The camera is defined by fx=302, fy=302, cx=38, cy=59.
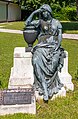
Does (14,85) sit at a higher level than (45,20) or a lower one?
lower

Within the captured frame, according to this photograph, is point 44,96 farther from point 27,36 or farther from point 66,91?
point 27,36

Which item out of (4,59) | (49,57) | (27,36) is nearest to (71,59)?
(4,59)

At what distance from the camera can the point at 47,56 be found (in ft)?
20.4

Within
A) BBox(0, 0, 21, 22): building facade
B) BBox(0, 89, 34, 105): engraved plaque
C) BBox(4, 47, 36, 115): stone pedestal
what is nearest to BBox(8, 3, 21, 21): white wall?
BBox(0, 0, 21, 22): building facade

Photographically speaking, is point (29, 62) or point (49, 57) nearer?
point (49, 57)

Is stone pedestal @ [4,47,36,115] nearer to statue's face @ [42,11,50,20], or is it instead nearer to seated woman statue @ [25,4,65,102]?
seated woman statue @ [25,4,65,102]

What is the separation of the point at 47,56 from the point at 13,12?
36067mm

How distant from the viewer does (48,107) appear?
238 inches

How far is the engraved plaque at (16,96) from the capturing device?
18.5 ft

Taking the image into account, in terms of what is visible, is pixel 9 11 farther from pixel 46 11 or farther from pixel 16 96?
pixel 16 96

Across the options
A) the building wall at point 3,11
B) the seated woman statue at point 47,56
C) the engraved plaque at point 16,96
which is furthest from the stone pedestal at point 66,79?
the building wall at point 3,11

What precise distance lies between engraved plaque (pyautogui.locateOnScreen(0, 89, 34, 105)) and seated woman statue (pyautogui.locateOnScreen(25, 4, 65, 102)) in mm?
330

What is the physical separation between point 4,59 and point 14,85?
4869mm

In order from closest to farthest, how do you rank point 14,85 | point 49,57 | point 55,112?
point 55,112, point 49,57, point 14,85
